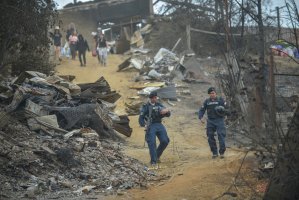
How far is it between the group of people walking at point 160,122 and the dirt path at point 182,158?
1.16 feet

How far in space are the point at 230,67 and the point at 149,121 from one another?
14.3 feet

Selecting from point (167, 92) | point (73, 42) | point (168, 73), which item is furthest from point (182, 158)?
point (73, 42)

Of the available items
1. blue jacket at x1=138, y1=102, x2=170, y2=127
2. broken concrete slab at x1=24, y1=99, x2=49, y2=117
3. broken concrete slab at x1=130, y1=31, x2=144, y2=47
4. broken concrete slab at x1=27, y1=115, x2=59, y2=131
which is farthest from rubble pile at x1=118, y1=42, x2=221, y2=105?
blue jacket at x1=138, y1=102, x2=170, y2=127

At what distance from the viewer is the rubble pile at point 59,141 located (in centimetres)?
869

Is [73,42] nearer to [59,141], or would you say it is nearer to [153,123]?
[59,141]

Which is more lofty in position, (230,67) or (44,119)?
(230,67)

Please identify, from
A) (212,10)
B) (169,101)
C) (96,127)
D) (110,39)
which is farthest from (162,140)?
(110,39)

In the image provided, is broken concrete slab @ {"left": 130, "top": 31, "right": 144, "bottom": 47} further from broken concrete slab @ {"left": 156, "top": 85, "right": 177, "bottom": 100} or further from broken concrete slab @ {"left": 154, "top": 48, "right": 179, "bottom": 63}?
broken concrete slab @ {"left": 156, "top": 85, "right": 177, "bottom": 100}

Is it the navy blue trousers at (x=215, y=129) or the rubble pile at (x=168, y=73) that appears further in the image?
the rubble pile at (x=168, y=73)

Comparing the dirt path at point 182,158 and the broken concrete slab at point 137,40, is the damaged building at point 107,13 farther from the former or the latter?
the dirt path at point 182,158

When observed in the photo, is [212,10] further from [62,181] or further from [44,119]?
[62,181]

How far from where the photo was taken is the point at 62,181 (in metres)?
8.88

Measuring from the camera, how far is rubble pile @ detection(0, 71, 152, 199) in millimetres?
8688

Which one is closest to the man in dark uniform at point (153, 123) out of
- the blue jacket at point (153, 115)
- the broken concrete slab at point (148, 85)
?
the blue jacket at point (153, 115)
